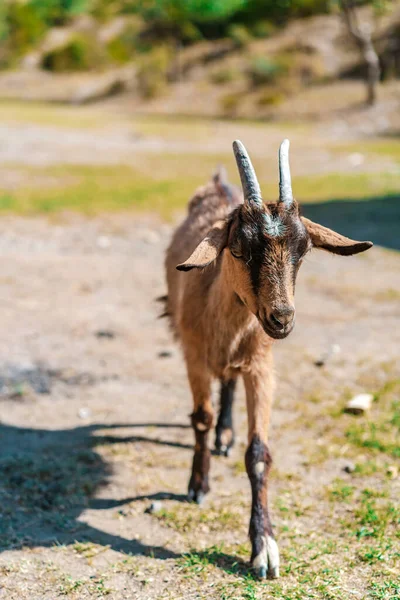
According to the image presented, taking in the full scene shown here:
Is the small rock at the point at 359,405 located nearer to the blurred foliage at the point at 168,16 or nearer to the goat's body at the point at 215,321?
the goat's body at the point at 215,321

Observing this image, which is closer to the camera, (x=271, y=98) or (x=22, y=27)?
(x=271, y=98)

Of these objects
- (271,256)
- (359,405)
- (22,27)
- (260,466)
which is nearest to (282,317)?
(271,256)

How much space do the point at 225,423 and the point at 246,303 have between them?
1871 millimetres

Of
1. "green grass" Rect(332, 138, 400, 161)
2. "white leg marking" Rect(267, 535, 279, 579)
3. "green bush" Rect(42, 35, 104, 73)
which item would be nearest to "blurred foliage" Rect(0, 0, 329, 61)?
"green bush" Rect(42, 35, 104, 73)

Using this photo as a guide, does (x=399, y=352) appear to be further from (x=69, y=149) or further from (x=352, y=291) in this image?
(x=69, y=149)

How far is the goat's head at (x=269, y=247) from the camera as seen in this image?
12.0 feet

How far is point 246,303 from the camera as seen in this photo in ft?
13.0

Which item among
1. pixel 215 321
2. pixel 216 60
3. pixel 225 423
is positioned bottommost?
pixel 225 423

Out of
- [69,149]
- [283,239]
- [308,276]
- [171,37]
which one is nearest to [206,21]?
[171,37]

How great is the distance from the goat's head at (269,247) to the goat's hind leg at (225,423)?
1.80 metres

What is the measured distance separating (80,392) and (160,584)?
2894 millimetres

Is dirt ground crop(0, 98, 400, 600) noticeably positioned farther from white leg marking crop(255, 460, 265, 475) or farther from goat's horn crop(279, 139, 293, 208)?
goat's horn crop(279, 139, 293, 208)

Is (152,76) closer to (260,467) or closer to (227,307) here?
(227,307)

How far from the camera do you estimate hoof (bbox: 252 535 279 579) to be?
3924 millimetres
